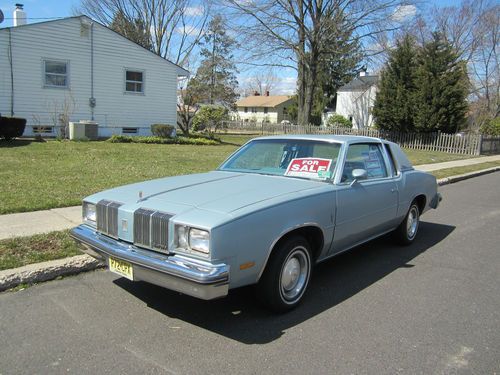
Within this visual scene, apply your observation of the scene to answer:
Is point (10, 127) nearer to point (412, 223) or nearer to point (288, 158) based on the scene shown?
point (288, 158)

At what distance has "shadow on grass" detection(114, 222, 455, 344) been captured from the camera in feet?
12.0

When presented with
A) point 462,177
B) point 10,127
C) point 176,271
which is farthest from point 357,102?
point 176,271

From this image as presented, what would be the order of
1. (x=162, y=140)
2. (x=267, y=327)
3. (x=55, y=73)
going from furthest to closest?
1. (x=162, y=140)
2. (x=55, y=73)
3. (x=267, y=327)

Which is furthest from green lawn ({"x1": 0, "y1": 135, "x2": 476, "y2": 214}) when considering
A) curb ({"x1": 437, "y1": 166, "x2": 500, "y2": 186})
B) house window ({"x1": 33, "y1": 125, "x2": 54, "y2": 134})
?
curb ({"x1": 437, "y1": 166, "x2": 500, "y2": 186})

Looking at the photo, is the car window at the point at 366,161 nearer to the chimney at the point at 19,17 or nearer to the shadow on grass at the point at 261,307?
the shadow on grass at the point at 261,307

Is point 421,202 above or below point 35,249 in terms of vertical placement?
above

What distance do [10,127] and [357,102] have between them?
136 feet

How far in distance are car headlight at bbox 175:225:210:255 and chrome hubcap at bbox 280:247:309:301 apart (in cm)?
85

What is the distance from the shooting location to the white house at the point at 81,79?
57.2ft

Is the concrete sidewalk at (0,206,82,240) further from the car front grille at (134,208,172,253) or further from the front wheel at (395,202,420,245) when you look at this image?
the front wheel at (395,202,420,245)

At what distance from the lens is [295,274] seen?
404 centimetres

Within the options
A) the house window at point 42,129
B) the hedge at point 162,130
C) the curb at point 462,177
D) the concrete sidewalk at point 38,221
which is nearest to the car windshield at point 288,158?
the concrete sidewalk at point 38,221

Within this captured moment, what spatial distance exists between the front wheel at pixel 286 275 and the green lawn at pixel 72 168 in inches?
177

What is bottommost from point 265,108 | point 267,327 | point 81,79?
point 267,327
